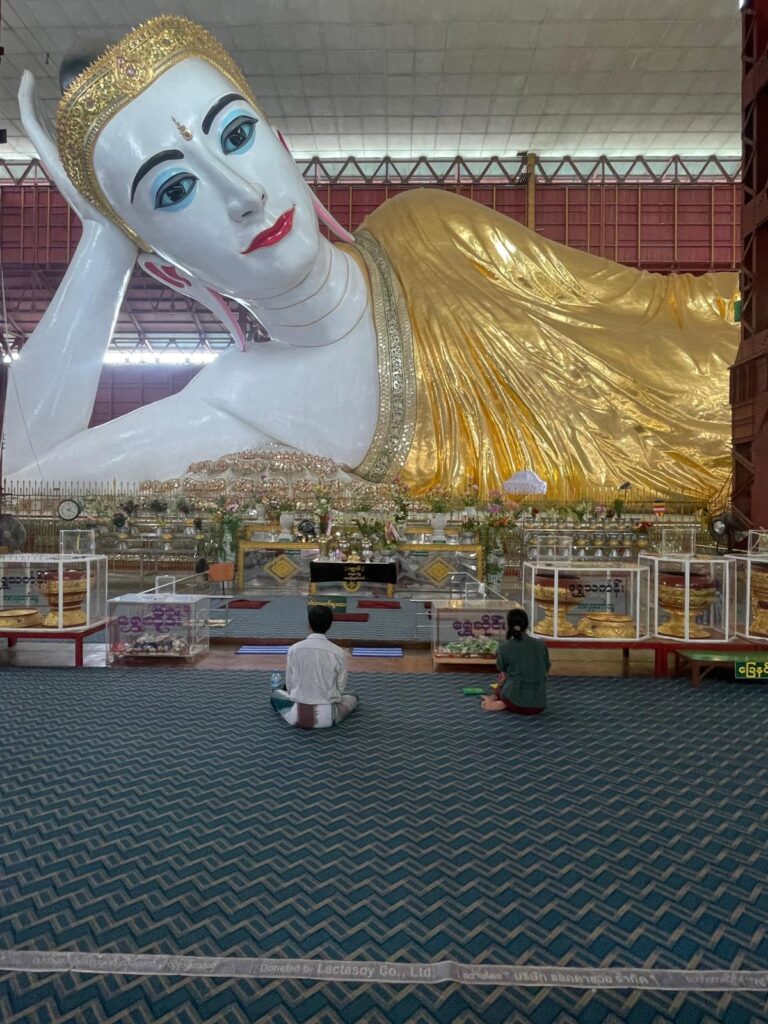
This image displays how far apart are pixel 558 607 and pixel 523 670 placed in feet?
2.83

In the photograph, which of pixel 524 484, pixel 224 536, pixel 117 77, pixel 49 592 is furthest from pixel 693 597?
pixel 117 77

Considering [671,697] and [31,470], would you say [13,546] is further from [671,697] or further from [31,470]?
[671,697]

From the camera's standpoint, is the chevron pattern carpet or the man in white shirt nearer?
the chevron pattern carpet

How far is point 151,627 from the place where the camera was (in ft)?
12.1

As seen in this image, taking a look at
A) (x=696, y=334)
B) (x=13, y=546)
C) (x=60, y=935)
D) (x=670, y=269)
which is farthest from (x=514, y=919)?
(x=670, y=269)

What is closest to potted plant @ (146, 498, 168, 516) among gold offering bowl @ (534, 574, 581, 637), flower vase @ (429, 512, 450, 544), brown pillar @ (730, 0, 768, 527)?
flower vase @ (429, 512, 450, 544)

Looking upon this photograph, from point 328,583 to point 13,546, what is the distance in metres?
2.61

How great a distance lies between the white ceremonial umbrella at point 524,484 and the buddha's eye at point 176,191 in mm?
3623

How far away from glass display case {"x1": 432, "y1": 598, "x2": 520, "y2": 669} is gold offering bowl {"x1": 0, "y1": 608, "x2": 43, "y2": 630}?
6.68ft

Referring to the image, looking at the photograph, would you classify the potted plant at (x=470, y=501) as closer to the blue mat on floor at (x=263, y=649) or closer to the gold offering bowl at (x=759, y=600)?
the blue mat on floor at (x=263, y=649)

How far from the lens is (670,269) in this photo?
11539 mm

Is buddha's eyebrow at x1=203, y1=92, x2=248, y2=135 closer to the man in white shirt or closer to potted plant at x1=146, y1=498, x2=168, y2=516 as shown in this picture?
potted plant at x1=146, y1=498, x2=168, y2=516

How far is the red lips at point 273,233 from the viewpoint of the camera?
6.02 meters

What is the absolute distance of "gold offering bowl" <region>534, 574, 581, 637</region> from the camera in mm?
3539
